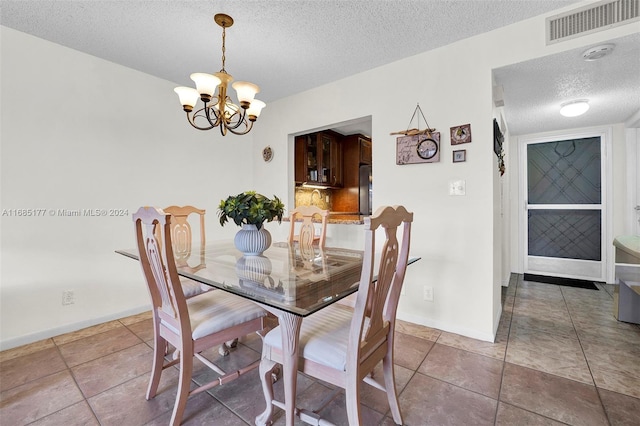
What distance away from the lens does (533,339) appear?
7.48ft

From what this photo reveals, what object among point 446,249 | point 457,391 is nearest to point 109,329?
point 457,391

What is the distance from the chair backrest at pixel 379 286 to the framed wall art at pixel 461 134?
1401 millimetres

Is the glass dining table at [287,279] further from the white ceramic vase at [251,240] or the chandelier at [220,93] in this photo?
the chandelier at [220,93]

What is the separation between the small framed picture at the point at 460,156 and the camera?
92.4 inches

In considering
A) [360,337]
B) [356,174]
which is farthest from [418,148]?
[356,174]

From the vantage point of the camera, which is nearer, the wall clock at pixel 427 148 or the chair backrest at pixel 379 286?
the chair backrest at pixel 379 286

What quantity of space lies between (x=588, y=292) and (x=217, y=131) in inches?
197

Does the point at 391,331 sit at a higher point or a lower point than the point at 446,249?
lower

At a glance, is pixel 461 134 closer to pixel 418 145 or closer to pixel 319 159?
pixel 418 145

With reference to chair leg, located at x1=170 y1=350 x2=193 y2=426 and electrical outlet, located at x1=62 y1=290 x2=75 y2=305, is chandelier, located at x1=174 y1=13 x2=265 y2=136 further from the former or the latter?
electrical outlet, located at x1=62 y1=290 x2=75 y2=305

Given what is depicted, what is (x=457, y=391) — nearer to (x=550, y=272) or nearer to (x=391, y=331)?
(x=391, y=331)

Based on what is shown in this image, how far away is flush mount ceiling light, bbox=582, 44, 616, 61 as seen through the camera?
6.37ft

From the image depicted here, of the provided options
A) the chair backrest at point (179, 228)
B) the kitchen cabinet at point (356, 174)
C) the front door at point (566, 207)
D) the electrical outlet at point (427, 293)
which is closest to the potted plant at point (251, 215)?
the chair backrest at point (179, 228)

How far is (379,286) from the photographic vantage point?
122 centimetres
